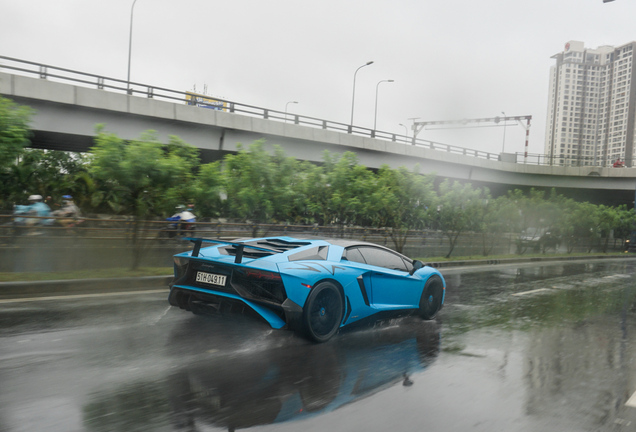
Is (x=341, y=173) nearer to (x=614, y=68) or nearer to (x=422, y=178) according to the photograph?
(x=422, y=178)

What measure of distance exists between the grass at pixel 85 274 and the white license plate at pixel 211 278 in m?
4.32

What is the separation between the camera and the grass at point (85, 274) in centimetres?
881

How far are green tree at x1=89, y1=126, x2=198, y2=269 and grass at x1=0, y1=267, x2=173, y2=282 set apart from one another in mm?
488

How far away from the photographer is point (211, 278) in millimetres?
5684

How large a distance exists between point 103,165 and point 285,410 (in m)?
8.01

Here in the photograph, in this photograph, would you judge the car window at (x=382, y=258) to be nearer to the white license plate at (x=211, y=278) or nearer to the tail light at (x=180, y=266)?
the white license plate at (x=211, y=278)

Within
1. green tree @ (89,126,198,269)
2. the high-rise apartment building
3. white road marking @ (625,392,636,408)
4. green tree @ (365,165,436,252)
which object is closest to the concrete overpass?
green tree @ (365,165,436,252)

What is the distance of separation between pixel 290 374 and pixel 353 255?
2.14 metres

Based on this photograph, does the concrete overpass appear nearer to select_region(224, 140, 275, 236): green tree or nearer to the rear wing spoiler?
select_region(224, 140, 275, 236): green tree

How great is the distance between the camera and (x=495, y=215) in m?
25.2

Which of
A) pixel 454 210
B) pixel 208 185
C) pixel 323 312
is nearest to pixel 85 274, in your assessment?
pixel 208 185

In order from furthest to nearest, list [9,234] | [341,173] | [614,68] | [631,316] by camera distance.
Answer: [614,68]
[341,173]
[9,234]
[631,316]

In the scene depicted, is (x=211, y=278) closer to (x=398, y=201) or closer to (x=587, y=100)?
(x=398, y=201)

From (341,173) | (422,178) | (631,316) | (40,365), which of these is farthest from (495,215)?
(40,365)
